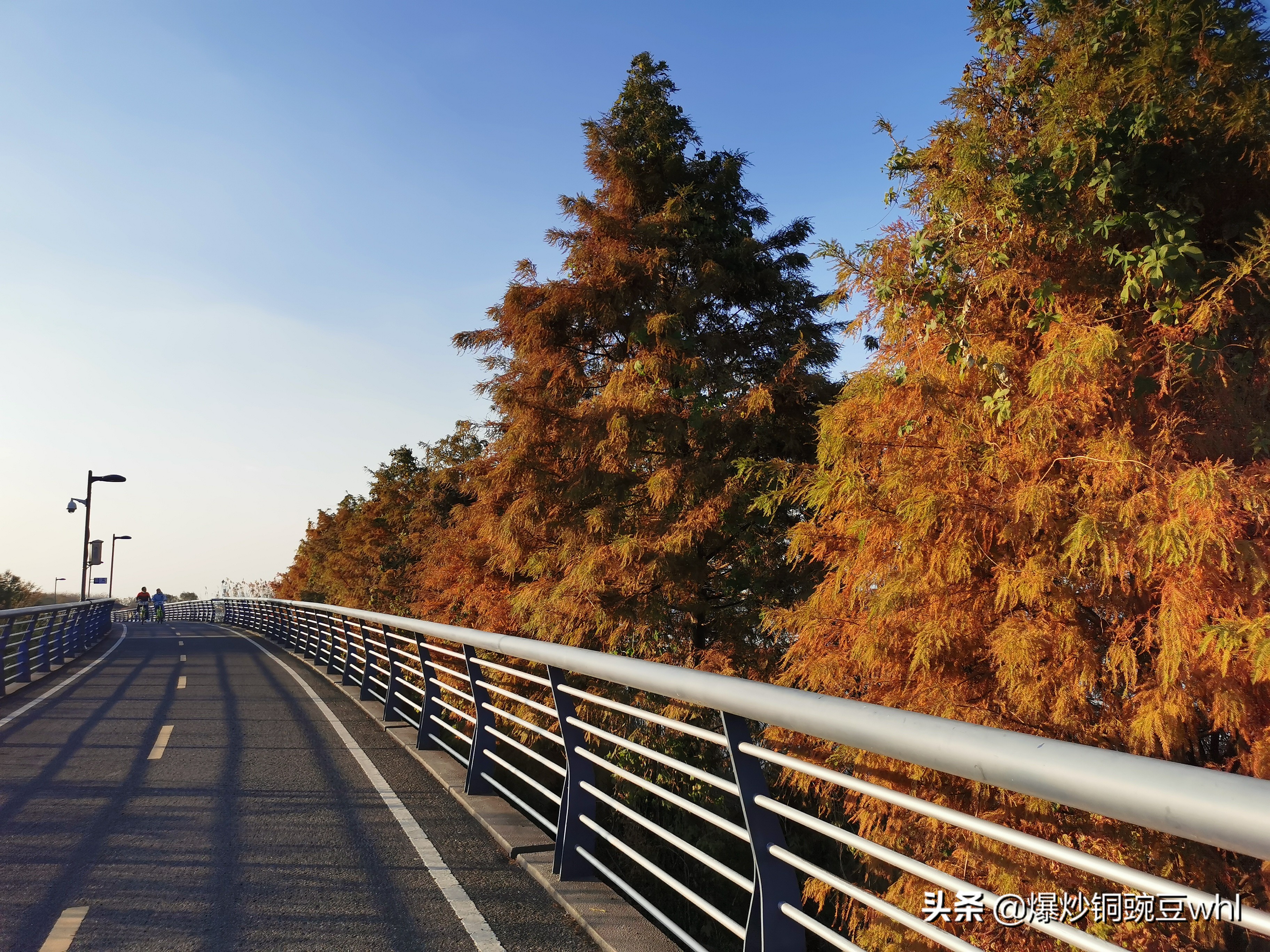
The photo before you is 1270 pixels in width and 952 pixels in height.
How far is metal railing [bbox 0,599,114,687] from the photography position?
13.6 meters

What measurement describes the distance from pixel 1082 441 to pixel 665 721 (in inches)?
202

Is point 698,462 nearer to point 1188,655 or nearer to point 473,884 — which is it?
point 1188,655

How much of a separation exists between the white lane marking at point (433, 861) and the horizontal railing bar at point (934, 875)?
1947 millimetres

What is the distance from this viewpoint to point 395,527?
3384cm

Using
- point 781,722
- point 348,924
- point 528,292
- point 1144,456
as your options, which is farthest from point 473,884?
point 528,292

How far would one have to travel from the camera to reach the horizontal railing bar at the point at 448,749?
27.2 feet

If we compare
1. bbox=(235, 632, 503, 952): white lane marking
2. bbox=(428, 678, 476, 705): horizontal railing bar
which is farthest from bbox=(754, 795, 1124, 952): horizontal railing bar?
bbox=(428, 678, 476, 705): horizontal railing bar

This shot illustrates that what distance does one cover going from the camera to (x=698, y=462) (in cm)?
1300

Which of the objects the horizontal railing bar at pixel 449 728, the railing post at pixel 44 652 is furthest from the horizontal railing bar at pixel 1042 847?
the railing post at pixel 44 652

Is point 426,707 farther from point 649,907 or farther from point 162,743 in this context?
point 649,907

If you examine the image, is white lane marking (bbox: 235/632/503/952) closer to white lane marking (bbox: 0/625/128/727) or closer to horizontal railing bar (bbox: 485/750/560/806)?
horizontal railing bar (bbox: 485/750/560/806)

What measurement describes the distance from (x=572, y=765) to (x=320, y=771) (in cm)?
395

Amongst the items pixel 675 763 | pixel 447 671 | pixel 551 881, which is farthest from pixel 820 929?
pixel 447 671

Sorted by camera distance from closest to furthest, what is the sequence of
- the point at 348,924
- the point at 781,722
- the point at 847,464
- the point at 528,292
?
the point at 781,722, the point at 348,924, the point at 847,464, the point at 528,292
